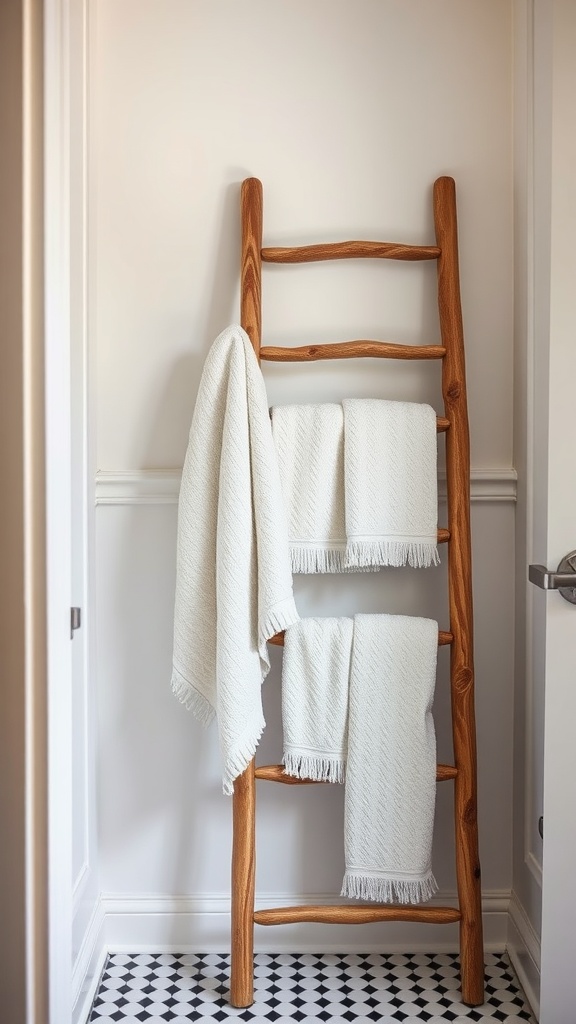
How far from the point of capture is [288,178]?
1702mm

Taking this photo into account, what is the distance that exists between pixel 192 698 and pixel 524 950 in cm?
80

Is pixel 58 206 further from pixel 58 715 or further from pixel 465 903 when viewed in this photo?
pixel 465 903

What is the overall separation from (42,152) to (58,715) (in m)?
0.77

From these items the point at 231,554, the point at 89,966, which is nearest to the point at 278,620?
the point at 231,554

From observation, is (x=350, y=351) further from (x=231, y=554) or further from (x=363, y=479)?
(x=231, y=554)

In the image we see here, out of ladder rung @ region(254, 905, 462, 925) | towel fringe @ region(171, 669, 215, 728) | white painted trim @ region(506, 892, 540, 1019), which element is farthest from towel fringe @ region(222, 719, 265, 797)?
white painted trim @ region(506, 892, 540, 1019)

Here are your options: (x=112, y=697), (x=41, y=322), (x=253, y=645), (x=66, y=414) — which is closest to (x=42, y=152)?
(x=41, y=322)

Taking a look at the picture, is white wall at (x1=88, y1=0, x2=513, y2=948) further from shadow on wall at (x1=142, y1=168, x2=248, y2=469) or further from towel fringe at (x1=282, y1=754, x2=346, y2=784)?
towel fringe at (x1=282, y1=754, x2=346, y2=784)

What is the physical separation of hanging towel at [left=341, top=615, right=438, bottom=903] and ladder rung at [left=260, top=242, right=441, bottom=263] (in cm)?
71

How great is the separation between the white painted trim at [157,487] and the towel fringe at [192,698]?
0.36 m

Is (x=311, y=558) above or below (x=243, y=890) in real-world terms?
above

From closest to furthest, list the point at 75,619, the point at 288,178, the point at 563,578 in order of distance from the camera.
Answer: the point at 563,578 → the point at 75,619 → the point at 288,178

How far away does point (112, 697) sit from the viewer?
1749 millimetres

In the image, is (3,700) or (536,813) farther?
(536,813)
